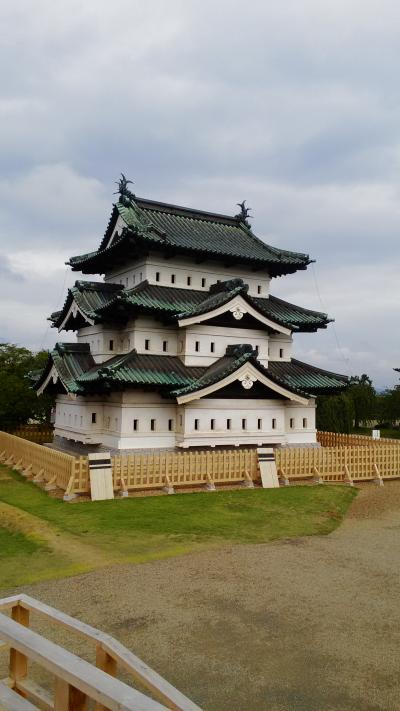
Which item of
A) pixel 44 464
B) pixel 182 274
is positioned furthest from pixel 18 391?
pixel 182 274

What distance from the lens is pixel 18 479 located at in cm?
2400

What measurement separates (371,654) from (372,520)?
1013 cm

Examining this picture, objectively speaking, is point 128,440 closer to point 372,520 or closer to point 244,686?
point 372,520

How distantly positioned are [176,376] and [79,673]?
2099 cm

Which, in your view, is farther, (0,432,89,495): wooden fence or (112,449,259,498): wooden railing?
(112,449,259,498): wooden railing

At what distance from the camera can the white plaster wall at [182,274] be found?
90.9ft

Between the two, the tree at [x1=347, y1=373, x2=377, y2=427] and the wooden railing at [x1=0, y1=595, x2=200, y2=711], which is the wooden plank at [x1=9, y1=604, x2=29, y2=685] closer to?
the wooden railing at [x1=0, y1=595, x2=200, y2=711]

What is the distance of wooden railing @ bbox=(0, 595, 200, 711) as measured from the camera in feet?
13.5

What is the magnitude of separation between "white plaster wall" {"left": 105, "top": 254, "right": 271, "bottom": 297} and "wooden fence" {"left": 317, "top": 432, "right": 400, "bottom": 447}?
394 inches

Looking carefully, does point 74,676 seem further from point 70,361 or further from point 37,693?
point 70,361

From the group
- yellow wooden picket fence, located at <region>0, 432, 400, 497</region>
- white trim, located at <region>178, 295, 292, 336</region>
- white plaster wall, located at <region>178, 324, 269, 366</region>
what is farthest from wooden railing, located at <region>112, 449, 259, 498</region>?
white trim, located at <region>178, 295, 292, 336</region>

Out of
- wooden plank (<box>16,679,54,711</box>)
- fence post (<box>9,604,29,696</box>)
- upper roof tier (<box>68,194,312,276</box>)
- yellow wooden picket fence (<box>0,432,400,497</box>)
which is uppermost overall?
upper roof tier (<box>68,194,312,276</box>)

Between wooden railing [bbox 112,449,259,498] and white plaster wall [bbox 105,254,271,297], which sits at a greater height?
white plaster wall [bbox 105,254,271,297]

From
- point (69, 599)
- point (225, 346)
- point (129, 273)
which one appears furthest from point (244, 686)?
point (129, 273)
